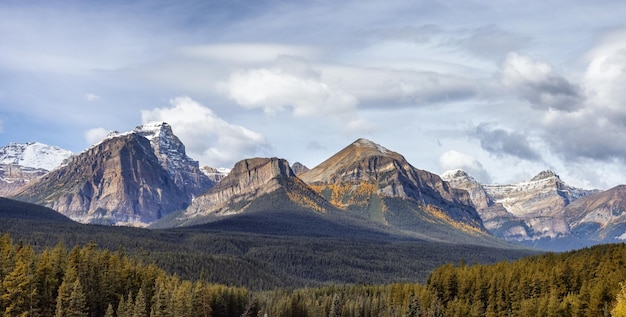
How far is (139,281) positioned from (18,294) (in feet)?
158

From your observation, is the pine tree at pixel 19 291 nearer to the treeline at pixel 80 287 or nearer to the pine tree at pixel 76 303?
the treeline at pixel 80 287

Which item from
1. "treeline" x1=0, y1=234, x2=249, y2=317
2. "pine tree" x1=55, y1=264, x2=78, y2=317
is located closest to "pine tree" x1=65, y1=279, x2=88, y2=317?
"treeline" x1=0, y1=234, x2=249, y2=317

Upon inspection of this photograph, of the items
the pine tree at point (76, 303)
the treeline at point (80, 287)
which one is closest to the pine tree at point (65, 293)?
the treeline at point (80, 287)

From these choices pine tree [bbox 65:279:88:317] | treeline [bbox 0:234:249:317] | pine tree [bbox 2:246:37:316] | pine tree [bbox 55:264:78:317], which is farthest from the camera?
treeline [bbox 0:234:249:317]

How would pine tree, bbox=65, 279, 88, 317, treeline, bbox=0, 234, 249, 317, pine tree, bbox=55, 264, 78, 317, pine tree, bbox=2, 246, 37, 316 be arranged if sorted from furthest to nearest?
treeline, bbox=0, 234, 249, 317 < pine tree, bbox=65, 279, 88, 317 < pine tree, bbox=55, 264, 78, 317 < pine tree, bbox=2, 246, 37, 316

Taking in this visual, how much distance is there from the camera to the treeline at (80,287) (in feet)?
470

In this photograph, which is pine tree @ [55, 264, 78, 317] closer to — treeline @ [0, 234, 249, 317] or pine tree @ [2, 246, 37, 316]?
treeline @ [0, 234, 249, 317]

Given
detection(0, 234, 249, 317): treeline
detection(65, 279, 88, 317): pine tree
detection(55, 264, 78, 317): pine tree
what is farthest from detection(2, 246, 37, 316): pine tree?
detection(65, 279, 88, 317): pine tree

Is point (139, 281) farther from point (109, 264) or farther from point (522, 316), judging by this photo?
point (522, 316)

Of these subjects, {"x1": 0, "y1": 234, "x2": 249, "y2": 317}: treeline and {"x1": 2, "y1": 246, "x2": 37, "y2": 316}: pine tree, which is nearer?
{"x1": 2, "y1": 246, "x2": 37, "y2": 316}: pine tree

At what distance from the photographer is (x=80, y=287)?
474 ft

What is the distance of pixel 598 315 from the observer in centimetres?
17450

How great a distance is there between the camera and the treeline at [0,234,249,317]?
470 ft

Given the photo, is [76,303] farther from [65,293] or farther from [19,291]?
[19,291]
